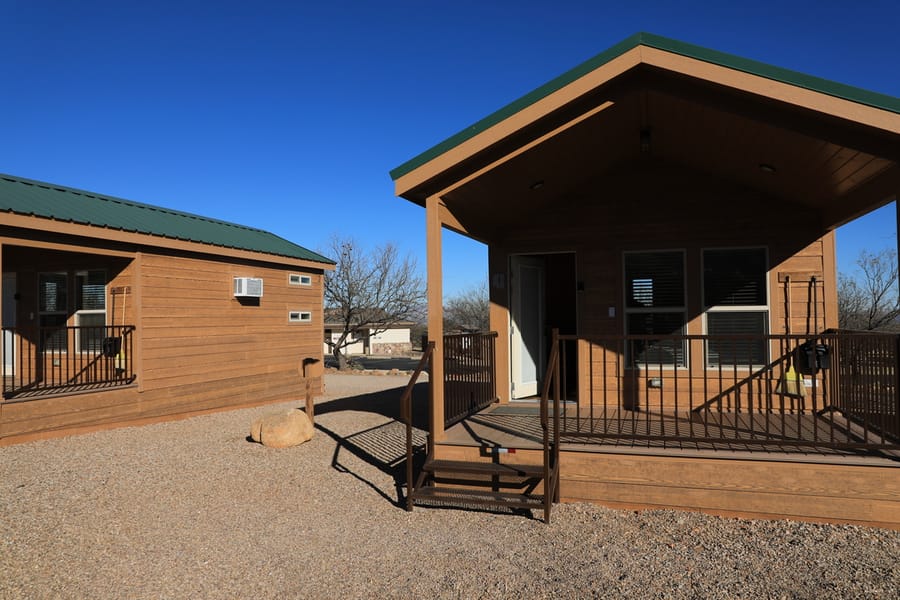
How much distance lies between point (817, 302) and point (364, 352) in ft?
118

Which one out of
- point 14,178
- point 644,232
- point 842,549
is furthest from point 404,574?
point 14,178

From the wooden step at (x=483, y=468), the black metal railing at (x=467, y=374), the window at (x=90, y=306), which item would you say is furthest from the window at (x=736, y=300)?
the window at (x=90, y=306)

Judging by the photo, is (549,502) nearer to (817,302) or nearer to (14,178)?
(817,302)

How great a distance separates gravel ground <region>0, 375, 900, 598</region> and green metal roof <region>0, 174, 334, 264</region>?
11.6ft

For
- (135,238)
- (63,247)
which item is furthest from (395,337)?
(63,247)

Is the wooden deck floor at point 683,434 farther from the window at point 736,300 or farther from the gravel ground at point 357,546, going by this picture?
the window at point 736,300

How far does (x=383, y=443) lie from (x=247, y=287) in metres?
4.78

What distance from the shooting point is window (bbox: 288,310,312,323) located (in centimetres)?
1197

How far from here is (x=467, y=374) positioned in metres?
6.04

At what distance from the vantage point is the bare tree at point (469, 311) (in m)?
41.5

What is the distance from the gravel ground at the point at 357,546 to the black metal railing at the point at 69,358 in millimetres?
2907

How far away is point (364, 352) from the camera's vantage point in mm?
40344

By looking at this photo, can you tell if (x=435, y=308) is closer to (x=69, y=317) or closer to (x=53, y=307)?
(x=69, y=317)

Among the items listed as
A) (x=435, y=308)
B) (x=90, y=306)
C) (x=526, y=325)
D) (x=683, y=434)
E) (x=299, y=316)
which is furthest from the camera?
(x=299, y=316)
